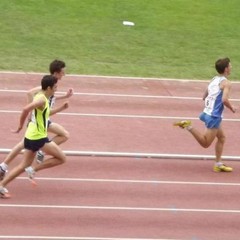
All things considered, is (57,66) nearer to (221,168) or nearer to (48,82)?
(48,82)

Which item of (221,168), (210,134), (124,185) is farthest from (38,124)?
(221,168)

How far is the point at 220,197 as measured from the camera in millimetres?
14359

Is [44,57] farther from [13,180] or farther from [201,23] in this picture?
[13,180]

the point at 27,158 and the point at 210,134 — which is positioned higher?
the point at 210,134

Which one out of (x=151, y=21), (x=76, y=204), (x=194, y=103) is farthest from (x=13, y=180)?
(x=151, y=21)

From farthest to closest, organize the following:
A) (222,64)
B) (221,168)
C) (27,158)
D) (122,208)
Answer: (221,168) → (222,64) → (122,208) → (27,158)

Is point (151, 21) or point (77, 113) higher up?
point (151, 21)

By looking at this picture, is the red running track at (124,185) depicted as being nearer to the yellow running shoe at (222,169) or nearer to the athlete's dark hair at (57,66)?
the yellow running shoe at (222,169)

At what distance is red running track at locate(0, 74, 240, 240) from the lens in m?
12.9

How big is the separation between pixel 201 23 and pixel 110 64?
6.04m

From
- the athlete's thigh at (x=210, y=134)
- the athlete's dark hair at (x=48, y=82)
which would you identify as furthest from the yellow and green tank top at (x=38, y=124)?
the athlete's thigh at (x=210, y=134)

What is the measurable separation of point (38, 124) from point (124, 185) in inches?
73.5

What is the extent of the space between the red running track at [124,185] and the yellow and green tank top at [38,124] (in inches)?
37.8

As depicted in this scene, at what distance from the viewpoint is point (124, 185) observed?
14.6m
